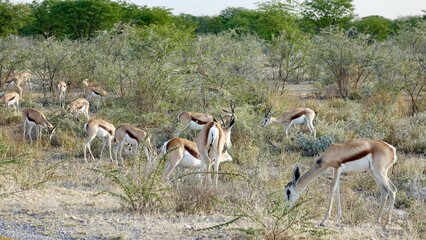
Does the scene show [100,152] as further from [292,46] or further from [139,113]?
[292,46]

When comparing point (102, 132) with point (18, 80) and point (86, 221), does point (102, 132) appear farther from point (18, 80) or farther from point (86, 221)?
point (18, 80)

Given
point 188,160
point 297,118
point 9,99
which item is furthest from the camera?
point 9,99

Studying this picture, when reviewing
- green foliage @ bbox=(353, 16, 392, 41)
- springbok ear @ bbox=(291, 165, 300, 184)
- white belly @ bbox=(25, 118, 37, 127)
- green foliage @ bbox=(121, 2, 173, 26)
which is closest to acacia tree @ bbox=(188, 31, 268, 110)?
white belly @ bbox=(25, 118, 37, 127)

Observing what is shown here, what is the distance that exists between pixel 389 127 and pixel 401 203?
460 centimetres

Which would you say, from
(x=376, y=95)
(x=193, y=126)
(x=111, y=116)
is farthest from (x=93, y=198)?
(x=376, y=95)

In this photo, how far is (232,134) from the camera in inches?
488

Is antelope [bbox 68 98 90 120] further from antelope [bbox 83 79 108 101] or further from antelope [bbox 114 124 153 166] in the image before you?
antelope [bbox 114 124 153 166]

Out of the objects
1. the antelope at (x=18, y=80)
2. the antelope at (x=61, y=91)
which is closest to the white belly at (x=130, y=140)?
the antelope at (x=61, y=91)

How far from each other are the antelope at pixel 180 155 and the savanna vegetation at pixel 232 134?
196 mm

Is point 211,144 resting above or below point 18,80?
above

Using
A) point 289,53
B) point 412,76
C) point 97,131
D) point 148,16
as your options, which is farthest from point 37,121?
point 148,16

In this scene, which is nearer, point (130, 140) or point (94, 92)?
point (130, 140)

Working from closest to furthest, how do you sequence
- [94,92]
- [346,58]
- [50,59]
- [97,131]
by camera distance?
[97,131]
[94,92]
[50,59]
[346,58]

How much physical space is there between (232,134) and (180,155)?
386cm
